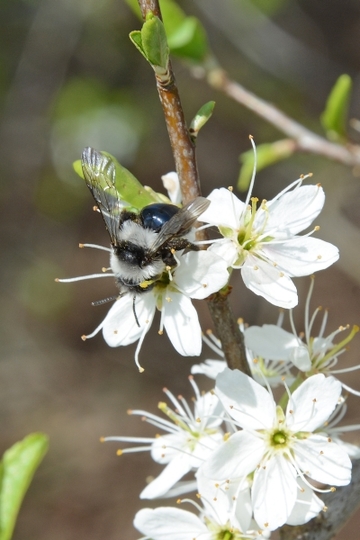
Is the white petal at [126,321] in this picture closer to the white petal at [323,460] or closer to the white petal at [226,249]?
the white petal at [226,249]

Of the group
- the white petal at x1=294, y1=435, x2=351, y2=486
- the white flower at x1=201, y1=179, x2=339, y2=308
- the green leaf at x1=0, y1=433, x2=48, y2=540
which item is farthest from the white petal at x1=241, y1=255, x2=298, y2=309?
the green leaf at x1=0, y1=433, x2=48, y2=540

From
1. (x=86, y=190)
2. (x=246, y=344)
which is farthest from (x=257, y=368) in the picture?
(x=86, y=190)

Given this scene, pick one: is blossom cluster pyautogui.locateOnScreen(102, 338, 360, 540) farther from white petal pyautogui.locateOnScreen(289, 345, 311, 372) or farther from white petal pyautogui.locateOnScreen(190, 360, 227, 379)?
white petal pyautogui.locateOnScreen(190, 360, 227, 379)

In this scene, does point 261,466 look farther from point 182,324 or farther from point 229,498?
point 182,324

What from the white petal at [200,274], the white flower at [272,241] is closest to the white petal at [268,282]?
the white flower at [272,241]

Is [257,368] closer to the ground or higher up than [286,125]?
closer to the ground
